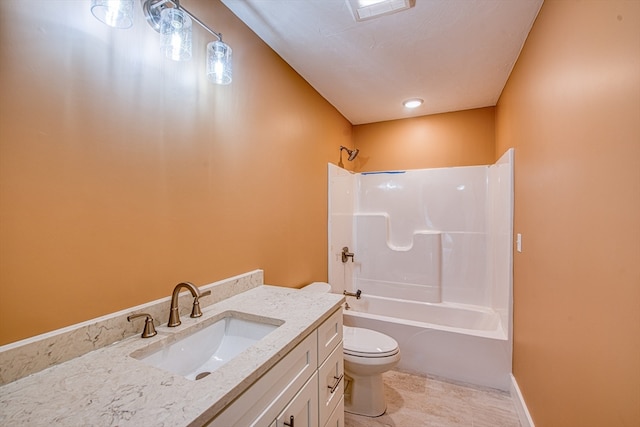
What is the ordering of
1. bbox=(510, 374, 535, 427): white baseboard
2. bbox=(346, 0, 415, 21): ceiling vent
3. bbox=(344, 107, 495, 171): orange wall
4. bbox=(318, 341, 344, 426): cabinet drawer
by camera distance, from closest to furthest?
bbox=(318, 341, 344, 426): cabinet drawer → bbox=(346, 0, 415, 21): ceiling vent → bbox=(510, 374, 535, 427): white baseboard → bbox=(344, 107, 495, 171): orange wall

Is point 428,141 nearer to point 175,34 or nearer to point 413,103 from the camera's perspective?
point 413,103

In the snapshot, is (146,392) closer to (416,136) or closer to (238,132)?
(238,132)

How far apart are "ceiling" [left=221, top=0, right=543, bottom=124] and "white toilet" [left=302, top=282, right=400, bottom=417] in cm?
199

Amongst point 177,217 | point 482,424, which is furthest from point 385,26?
point 482,424

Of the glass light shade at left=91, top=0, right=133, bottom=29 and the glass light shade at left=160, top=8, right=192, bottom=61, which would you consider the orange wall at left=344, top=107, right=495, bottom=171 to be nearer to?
the glass light shade at left=160, top=8, right=192, bottom=61

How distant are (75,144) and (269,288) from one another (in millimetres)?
1050

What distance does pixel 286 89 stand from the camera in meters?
1.97

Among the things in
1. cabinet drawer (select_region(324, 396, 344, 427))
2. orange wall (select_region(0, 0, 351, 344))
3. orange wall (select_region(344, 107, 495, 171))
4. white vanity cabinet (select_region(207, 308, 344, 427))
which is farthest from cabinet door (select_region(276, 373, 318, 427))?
orange wall (select_region(344, 107, 495, 171))

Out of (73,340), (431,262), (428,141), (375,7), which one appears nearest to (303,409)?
(73,340)

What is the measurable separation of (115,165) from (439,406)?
2.35m

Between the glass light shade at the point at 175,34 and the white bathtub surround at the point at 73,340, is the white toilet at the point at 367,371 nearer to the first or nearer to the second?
the white bathtub surround at the point at 73,340

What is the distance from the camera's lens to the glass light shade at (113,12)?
2.66 feet

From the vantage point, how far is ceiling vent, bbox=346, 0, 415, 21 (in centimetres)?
138

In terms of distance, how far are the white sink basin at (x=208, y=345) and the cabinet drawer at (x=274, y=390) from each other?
0.16 m
